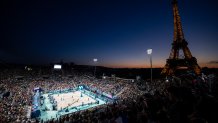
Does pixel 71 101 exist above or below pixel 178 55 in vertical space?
below

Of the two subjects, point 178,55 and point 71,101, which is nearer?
point 71,101

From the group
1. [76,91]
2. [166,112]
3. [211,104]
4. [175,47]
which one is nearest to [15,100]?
[76,91]

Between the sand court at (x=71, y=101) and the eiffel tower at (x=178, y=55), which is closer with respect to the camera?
the sand court at (x=71, y=101)

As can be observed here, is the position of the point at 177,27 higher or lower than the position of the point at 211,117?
higher

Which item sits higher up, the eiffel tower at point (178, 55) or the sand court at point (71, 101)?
the eiffel tower at point (178, 55)

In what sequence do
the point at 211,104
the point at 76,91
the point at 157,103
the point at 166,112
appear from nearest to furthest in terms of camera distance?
the point at 211,104
the point at 166,112
the point at 157,103
the point at 76,91

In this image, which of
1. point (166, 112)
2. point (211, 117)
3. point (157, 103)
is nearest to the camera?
point (211, 117)

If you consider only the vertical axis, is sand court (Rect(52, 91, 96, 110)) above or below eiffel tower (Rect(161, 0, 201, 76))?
below

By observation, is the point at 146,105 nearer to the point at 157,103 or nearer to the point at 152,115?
the point at 157,103
